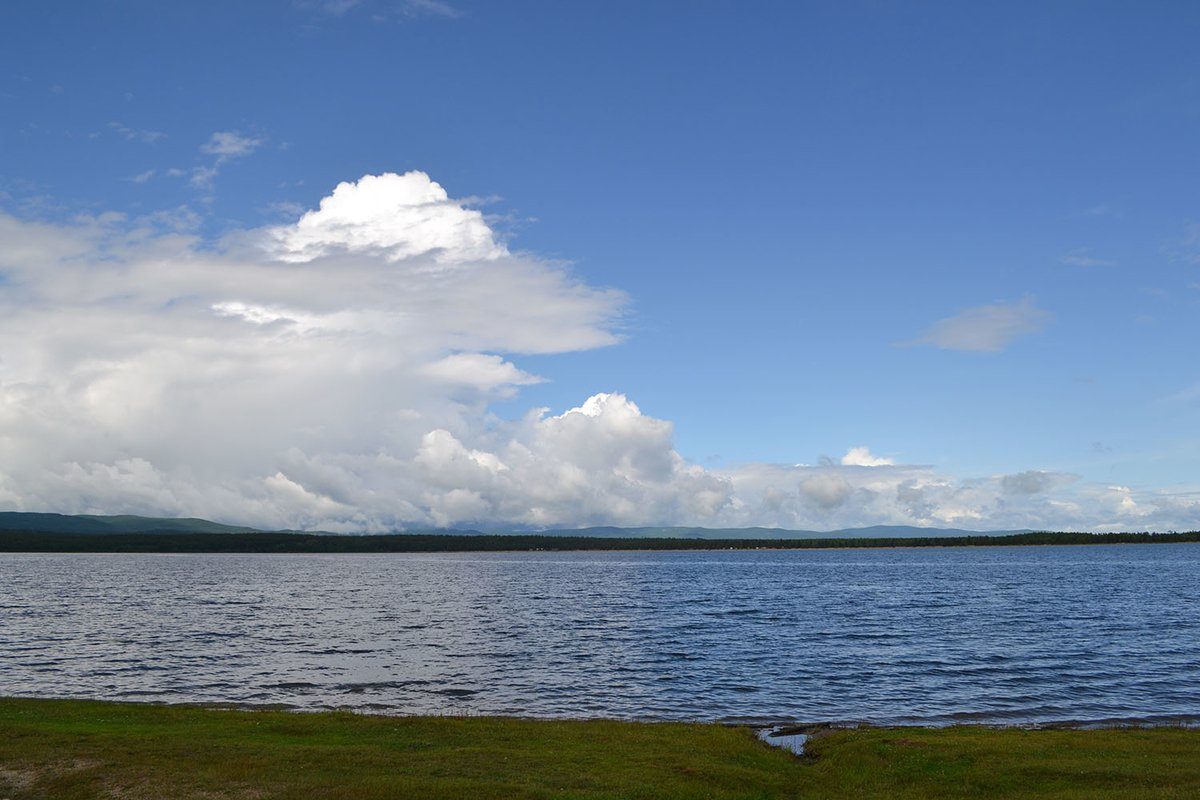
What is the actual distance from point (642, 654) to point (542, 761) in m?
39.5

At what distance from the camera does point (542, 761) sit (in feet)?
99.6

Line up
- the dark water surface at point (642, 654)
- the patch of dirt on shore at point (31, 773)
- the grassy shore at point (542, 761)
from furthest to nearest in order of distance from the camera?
the dark water surface at point (642, 654) → the grassy shore at point (542, 761) → the patch of dirt on shore at point (31, 773)

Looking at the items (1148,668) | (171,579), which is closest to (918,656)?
(1148,668)

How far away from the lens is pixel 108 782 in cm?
2678

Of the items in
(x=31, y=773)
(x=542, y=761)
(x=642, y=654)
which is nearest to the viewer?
(x=31, y=773)

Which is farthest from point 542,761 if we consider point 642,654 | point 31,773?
point 642,654

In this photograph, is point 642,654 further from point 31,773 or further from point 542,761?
point 31,773

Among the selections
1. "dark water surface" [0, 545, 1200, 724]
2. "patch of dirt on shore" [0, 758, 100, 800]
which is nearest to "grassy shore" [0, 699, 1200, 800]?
"patch of dirt on shore" [0, 758, 100, 800]

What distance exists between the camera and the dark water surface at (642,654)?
49312 mm

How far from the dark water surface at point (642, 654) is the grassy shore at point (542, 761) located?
9953 mm

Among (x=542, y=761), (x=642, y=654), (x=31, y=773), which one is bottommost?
(x=642, y=654)

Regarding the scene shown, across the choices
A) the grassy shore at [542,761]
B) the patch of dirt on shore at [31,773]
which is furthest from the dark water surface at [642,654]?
the patch of dirt on shore at [31,773]

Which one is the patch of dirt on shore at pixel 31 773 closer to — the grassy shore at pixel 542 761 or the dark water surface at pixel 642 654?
the grassy shore at pixel 542 761

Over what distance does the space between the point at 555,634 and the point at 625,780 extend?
56.1m
